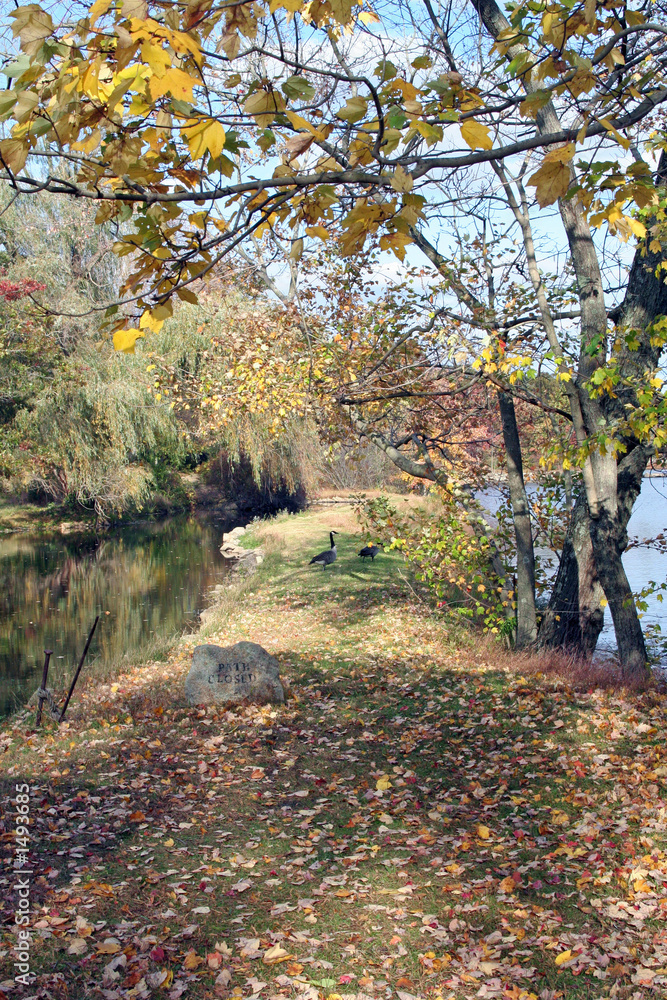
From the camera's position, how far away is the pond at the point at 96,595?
41.7 ft

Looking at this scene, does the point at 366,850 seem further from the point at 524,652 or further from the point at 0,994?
the point at 524,652

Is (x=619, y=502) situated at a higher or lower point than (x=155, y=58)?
lower

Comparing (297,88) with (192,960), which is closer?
(297,88)

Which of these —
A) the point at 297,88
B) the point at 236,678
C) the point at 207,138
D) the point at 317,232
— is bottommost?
the point at 236,678

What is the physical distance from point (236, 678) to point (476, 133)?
20.4 feet

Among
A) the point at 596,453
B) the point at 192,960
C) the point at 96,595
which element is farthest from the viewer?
the point at 96,595

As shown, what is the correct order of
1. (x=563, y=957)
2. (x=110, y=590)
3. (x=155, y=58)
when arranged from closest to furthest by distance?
(x=155, y=58), (x=563, y=957), (x=110, y=590)

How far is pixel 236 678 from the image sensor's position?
25.5ft

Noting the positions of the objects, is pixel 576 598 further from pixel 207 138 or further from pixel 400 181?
pixel 207 138

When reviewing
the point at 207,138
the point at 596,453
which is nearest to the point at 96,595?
the point at 596,453

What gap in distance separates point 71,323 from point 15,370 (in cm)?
242

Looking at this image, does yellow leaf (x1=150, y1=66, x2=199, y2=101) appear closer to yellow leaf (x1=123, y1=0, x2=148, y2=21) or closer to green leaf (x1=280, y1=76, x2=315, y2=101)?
yellow leaf (x1=123, y1=0, x2=148, y2=21)

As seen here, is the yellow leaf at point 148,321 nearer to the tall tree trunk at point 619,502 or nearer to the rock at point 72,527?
the tall tree trunk at point 619,502

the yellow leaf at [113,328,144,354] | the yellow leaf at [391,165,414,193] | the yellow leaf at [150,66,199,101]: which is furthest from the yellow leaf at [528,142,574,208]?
the yellow leaf at [113,328,144,354]
